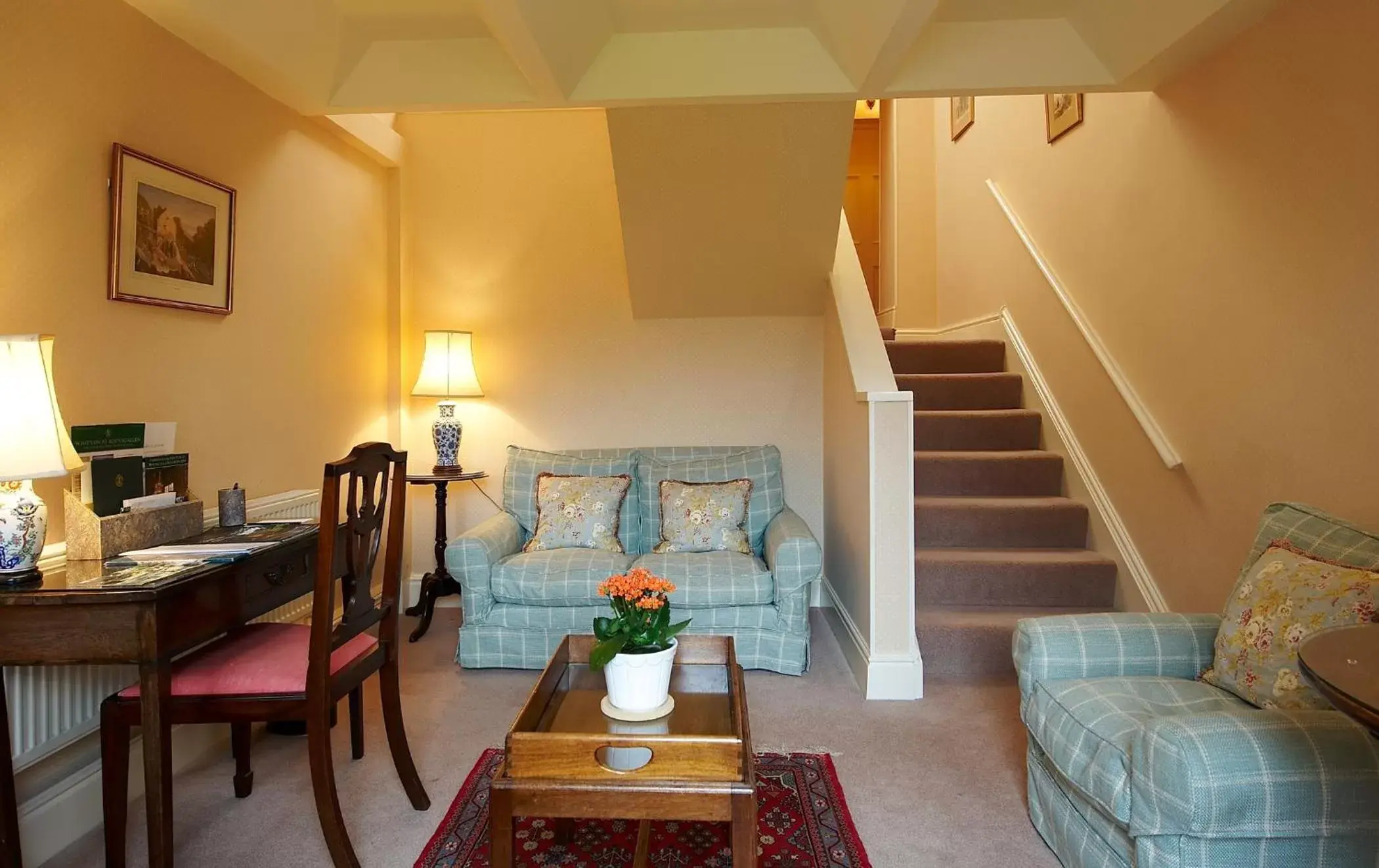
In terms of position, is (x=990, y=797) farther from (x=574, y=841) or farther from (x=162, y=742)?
(x=162, y=742)

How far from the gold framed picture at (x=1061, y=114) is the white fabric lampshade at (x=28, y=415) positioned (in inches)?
144

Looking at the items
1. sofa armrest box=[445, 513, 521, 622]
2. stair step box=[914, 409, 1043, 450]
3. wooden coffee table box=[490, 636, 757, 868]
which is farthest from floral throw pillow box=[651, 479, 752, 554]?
wooden coffee table box=[490, 636, 757, 868]

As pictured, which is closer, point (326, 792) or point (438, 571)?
point (326, 792)

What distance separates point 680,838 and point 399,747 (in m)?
0.79

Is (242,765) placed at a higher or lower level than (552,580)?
lower

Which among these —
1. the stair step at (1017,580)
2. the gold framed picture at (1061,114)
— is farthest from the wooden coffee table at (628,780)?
the gold framed picture at (1061,114)

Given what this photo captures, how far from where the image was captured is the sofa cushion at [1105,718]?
1.52 metres

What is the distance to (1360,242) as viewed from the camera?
1924 millimetres

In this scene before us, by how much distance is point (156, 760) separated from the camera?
5.30 ft

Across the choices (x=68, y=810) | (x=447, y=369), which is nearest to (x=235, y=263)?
(x=447, y=369)

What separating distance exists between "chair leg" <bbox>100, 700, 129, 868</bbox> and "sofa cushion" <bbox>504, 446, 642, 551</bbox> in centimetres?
202

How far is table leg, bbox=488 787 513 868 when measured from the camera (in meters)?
1.42

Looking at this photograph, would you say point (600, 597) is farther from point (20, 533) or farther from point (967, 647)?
point (20, 533)

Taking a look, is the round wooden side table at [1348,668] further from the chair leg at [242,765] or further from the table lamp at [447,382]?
the table lamp at [447,382]
